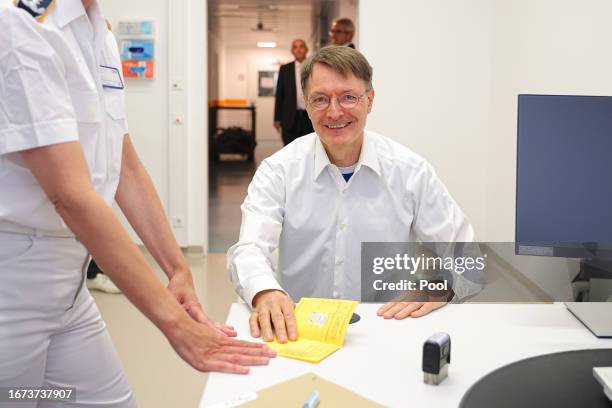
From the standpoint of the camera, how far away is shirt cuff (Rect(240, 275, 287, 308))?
174 cm

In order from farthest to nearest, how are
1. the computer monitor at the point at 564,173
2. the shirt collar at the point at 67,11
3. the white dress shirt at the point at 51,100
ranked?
the computer monitor at the point at 564,173
the shirt collar at the point at 67,11
the white dress shirt at the point at 51,100

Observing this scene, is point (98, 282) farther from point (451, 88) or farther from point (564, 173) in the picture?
point (564, 173)

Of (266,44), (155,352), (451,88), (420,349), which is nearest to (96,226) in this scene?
Answer: (420,349)

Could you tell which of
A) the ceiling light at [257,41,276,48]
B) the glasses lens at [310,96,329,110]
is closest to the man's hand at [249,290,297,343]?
the glasses lens at [310,96,329,110]

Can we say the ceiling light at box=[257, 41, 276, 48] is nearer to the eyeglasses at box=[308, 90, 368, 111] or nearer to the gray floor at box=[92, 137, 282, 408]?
the gray floor at box=[92, 137, 282, 408]

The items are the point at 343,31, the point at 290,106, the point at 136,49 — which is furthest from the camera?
the point at 290,106

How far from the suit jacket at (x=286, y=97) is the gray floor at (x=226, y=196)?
3.83ft

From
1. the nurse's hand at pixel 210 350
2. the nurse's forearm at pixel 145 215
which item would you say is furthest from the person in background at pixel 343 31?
the nurse's hand at pixel 210 350

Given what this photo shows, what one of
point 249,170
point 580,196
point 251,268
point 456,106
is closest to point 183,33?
point 456,106

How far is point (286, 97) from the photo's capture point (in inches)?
279

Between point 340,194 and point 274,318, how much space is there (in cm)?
74

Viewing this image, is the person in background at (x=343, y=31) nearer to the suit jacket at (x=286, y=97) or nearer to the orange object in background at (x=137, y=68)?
the suit jacket at (x=286, y=97)

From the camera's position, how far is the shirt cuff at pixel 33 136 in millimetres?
1160

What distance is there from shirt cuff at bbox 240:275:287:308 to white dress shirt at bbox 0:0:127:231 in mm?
464
